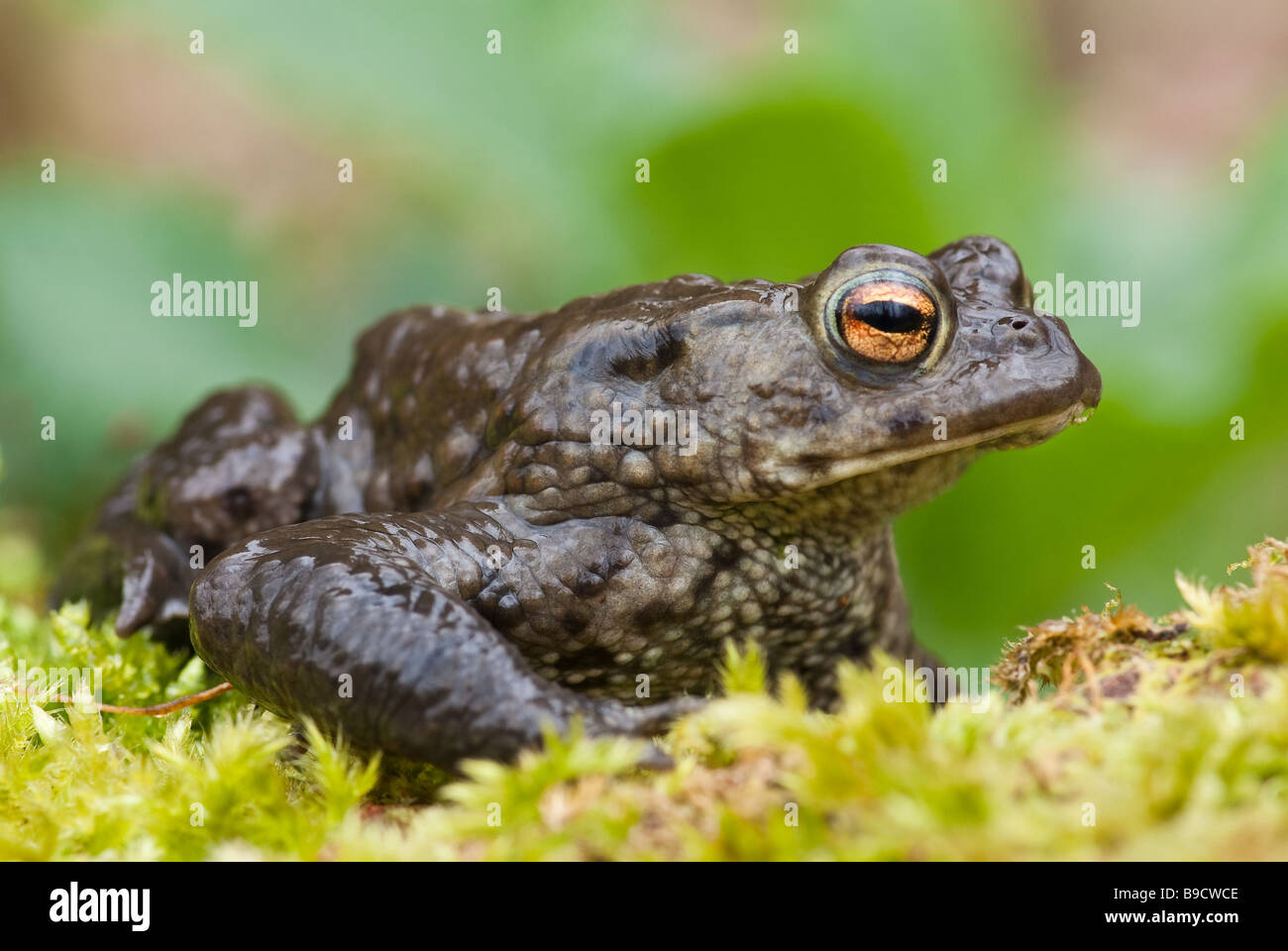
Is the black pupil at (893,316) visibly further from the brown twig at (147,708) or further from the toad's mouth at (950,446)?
the brown twig at (147,708)

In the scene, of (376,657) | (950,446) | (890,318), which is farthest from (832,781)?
(890,318)

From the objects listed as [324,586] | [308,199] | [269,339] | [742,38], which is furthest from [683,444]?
[742,38]

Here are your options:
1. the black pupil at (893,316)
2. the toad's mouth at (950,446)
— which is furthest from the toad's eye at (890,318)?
the toad's mouth at (950,446)

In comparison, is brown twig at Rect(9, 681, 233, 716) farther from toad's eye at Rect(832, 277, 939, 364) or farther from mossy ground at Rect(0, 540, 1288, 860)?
toad's eye at Rect(832, 277, 939, 364)

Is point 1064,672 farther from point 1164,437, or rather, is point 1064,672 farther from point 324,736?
point 1164,437

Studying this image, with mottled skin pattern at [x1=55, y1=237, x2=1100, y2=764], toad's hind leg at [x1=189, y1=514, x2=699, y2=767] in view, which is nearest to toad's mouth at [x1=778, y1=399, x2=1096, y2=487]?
mottled skin pattern at [x1=55, y1=237, x2=1100, y2=764]

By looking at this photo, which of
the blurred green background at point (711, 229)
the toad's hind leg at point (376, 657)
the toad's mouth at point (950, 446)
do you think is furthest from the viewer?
the blurred green background at point (711, 229)

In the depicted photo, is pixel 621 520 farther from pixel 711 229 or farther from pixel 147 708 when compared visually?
pixel 711 229
